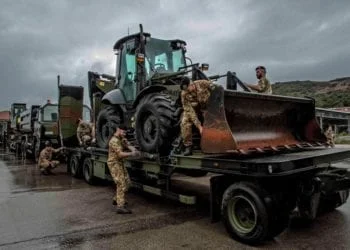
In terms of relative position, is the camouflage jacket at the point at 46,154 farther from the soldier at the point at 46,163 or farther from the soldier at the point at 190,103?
the soldier at the point at 190,103

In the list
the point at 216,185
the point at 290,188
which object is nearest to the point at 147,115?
the point at 216,185

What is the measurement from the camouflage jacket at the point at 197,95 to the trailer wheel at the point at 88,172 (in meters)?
5.31

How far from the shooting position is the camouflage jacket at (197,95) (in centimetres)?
611

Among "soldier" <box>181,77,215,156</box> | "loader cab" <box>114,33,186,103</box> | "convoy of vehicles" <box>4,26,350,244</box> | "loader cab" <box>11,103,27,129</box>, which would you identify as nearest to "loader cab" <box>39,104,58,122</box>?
"convoy of vehicles" <box>4,26,350,244</box>

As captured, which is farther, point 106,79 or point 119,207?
point 106,79

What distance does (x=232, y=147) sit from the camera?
5.50 m

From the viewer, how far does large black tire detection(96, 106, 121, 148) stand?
375 inches

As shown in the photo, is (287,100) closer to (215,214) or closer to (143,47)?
(215,214)

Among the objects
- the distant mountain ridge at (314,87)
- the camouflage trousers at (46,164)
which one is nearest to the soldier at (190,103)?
the camouflage trousers at (46,164)

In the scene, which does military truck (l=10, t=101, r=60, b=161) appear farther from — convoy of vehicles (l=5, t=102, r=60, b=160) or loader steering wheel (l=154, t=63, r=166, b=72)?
loader steering wheel (l=154, t=63, r=166, b=72)

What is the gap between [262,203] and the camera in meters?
4.96

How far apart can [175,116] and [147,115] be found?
2.64 ft

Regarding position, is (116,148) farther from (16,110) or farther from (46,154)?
(16,110)

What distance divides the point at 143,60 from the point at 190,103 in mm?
2376
